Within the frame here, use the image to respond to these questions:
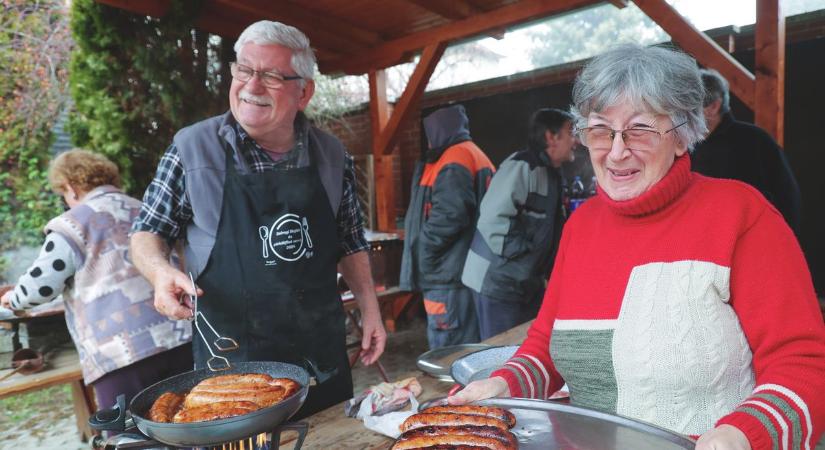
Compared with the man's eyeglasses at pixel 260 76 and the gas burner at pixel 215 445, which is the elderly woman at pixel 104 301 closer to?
the man's eyeglasses at pixel 260 76

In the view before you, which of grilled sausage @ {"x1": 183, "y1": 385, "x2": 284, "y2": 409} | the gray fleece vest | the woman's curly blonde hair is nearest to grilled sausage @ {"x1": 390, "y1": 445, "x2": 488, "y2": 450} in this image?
grilled sausage @ {"x1": 183, "y1": 385, "x2": 284, "y2": 409}

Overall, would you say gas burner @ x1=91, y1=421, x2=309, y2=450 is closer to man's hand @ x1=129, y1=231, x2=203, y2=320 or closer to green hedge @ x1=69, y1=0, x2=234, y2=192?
man's hand @ x1=129, y1=231, x2=203, y2=320

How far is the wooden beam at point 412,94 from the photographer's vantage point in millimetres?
6035

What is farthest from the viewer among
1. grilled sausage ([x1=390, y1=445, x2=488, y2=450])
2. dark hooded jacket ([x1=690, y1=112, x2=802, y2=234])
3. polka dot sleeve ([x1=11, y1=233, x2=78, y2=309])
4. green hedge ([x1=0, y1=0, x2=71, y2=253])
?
green hedge ([x1=0, y1=0, x2=71, y2=253])

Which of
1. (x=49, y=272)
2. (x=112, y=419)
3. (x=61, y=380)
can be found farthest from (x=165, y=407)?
(x=61, y=380)

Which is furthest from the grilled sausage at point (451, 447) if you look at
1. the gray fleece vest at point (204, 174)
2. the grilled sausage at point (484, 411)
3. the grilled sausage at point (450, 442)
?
the gray fleece vest at point (204, 174)

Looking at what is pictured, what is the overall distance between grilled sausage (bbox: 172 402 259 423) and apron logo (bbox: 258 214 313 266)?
88 cm

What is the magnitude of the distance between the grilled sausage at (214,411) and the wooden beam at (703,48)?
4135mm

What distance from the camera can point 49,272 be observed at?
Answer: 9.57 ft

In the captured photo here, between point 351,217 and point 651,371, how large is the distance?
62.1 inches

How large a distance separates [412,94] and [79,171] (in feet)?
12.8

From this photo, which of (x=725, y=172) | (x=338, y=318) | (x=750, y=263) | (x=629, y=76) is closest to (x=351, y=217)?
(x=338, y=318)

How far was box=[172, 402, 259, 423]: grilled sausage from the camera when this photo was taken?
118cm

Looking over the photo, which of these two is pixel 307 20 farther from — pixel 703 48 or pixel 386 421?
pixel 386 421
